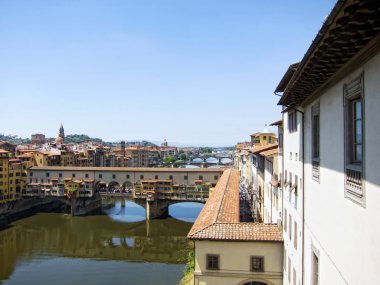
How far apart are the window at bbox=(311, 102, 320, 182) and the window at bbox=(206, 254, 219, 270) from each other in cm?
941

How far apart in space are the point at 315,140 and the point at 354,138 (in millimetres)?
3330

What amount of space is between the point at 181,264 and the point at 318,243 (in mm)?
29705

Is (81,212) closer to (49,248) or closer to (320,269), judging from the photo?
(49,248)

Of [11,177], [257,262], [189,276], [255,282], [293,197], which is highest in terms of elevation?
[293,197]

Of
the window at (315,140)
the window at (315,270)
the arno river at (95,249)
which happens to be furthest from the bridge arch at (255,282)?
the arno river at (95,249)

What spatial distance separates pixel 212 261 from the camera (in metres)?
16.9

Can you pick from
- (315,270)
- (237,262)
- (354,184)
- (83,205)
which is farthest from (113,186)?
(354,184)

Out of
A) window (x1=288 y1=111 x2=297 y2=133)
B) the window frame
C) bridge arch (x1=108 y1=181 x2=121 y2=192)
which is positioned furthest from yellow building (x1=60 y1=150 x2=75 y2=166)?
window (x1=288 y1=111 x2=297 y2=133)

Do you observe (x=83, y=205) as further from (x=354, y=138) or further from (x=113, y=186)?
(x=354, y=138)

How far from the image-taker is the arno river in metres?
31.4

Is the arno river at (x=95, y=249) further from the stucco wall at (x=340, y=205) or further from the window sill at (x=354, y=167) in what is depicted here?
the window sill at (x=354, y=167)

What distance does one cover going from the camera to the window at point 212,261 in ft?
55.2

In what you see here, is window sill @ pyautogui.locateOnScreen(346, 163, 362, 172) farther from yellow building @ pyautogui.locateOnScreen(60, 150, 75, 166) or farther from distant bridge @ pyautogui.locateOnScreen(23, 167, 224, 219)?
yellow building @ pyautogui.locateOnScreen(60, 150, 75, 166)

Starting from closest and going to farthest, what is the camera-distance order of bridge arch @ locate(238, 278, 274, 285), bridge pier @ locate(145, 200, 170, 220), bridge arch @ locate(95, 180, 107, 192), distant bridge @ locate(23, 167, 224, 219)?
bridge arch @ locate(238, 278, 274, 285), bridge pier @ locate(145, 200, 170, 220), distant bridge @ locate(23, 167, 224, 219), bridge arch @ locate(95, 180, 107, 192)
